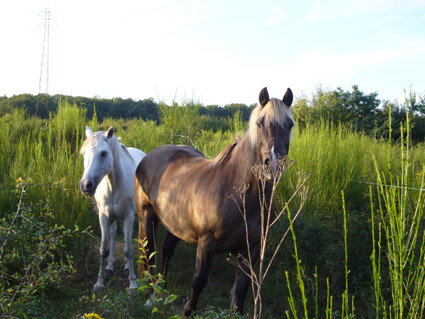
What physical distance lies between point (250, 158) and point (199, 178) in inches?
24.4

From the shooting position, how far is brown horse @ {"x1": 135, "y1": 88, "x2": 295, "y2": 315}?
288cm

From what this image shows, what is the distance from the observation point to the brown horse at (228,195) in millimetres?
2883

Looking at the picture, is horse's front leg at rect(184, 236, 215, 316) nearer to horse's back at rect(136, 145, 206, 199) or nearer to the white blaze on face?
the white blaze on face

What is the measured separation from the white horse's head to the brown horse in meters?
0.81

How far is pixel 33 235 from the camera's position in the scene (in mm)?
3225

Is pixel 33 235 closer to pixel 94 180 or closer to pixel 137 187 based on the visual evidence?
pixel 94 180

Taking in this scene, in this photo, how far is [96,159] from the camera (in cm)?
416

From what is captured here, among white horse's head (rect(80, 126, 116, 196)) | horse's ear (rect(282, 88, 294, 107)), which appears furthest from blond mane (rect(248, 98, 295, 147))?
white horse's head (rect(80, 126, 116, 196))

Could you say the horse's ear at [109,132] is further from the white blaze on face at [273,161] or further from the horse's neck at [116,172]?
the white blaze on face at [273,161]

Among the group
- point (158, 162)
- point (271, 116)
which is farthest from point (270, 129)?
point (158, 162)

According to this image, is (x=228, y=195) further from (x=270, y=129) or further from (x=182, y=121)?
(x=182, y=121)

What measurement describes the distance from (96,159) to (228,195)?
6.07 ft

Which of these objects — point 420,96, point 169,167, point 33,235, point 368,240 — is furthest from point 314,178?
point 420,96

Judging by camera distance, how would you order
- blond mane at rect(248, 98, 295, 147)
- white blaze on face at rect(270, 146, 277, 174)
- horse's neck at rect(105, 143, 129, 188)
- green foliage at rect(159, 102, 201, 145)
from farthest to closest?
green foliage at rect(159, 102, 201, 145)
horse's neck at rect(105, 143, 129, 188)
blond mane at rect(248, 98, 295, 147)
white blaze on face at rect(270, 146, 277, 174)
